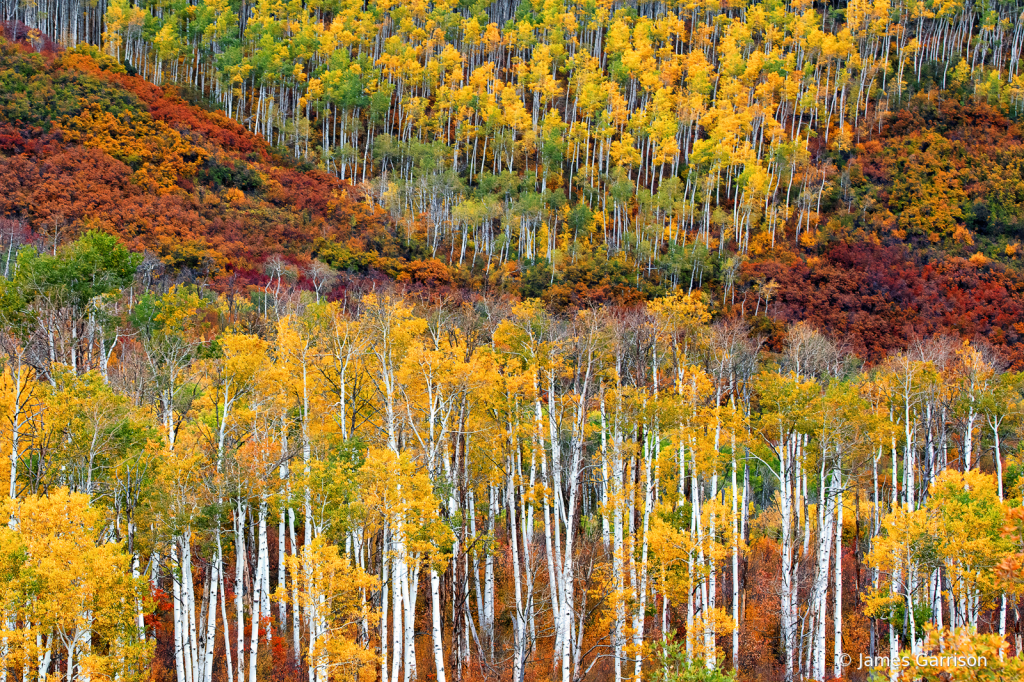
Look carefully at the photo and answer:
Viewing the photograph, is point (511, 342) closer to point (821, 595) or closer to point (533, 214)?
point (821, 595)

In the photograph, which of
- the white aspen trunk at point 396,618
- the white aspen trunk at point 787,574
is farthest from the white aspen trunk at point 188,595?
the white aspen trunk at point 787,574

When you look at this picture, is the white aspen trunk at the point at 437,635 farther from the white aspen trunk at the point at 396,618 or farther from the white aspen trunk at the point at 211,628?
the white aspen trunk at the point at 211,628

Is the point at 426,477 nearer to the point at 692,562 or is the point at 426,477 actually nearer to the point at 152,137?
the point at 692,562

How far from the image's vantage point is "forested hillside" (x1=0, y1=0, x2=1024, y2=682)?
20312 mm

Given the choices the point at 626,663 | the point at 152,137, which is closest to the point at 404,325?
the point at 626,663

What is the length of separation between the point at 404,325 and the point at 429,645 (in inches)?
439

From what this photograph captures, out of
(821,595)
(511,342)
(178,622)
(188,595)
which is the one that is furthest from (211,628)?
(821,595)

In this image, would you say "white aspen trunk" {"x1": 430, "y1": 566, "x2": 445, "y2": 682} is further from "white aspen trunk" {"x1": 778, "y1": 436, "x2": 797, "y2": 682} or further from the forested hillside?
"white aspen trunk" {"x1": 778, "y1": 436, "x2": 797, "y2": 682}

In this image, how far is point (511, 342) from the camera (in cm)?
2758

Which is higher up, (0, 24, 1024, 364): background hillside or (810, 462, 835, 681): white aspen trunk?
(0, 24, 1024, 364): background hillside

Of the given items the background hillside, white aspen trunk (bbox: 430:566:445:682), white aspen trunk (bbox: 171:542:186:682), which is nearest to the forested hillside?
white aspen trunk (bbox: 430:566:445:682)

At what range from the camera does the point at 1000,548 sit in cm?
2020

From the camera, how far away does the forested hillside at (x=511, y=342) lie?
20.3 m

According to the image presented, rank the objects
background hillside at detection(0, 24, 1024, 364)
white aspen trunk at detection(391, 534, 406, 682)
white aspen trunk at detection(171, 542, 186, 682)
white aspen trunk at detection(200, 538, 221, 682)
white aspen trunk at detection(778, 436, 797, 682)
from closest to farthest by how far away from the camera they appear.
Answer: white aspen trunk at detection(171, 542, 186, 682), white aspen trunk at detection(391, 534, 406, 682), white aspen trunk at detection(200, 538, 221, 682), white aspen trunk at detection(778, 436, 797, 682), background hillside at detection(0, 24, 1024, 364)
